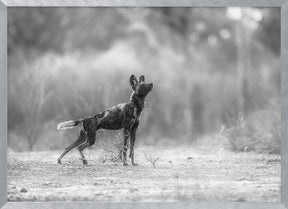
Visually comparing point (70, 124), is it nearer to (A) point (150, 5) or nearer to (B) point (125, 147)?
(B) point (125, 147)

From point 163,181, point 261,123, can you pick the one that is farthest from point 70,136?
point 261,123

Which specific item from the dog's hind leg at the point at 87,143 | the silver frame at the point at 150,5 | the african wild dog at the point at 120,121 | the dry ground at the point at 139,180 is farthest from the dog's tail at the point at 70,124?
the silver frame at the point at 150,5

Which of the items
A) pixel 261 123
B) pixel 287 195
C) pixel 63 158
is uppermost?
pixel 261 123

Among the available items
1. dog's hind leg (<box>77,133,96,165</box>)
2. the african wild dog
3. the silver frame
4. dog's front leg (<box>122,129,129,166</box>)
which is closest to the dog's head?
the african wild dog

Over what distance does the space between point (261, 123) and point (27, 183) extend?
3648mm

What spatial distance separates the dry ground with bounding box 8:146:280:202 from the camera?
5668 millimetres

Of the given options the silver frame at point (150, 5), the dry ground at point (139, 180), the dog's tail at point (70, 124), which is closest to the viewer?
the dry ground at point (139, 180)

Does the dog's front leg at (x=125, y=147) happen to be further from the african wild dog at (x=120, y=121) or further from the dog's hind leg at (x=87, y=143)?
the dog's hind leg at (x=87, y=143)

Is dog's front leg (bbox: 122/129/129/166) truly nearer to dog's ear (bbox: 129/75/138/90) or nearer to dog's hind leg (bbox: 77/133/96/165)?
dog's hind leg (bbox: 77/133/96/165)

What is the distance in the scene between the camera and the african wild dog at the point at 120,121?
607 centimetres

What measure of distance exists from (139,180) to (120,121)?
73 cm

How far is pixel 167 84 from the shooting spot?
27.2 feet

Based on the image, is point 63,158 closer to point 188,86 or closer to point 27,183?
point 27,183

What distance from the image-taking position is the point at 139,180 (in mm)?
5832
